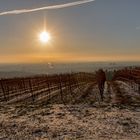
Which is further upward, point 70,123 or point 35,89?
point 70,123

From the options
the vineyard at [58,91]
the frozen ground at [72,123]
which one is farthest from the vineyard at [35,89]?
the frozen ground at [72,123]

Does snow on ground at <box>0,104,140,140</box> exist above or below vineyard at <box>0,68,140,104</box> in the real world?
above

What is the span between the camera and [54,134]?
1396 cm

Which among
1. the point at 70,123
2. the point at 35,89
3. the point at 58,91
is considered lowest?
the point at 35,89

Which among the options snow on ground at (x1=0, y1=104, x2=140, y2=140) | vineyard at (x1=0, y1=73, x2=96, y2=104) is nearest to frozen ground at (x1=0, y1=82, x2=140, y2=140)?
snow on ground at (x1=0, y1=104, x2=140, y2=140)

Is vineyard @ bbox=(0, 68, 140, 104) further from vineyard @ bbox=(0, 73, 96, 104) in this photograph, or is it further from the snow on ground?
the snow on ground

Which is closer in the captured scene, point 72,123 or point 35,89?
point 72,123

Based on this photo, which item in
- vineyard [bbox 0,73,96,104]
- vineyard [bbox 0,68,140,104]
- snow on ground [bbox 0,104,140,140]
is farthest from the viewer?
vineyard [bbox 0,73,96,104]

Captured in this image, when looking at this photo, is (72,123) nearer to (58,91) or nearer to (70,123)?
(70,123)

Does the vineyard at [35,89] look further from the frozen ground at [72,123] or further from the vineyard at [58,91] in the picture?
the frozen ground at [72,123]

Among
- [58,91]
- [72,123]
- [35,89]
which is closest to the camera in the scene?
[72,123]

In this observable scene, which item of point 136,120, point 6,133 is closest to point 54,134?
→ point 6,133

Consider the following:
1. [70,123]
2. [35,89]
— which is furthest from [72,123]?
[35,89]

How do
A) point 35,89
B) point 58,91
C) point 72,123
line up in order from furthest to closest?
point 35,89
point 58,91
point 72,123
